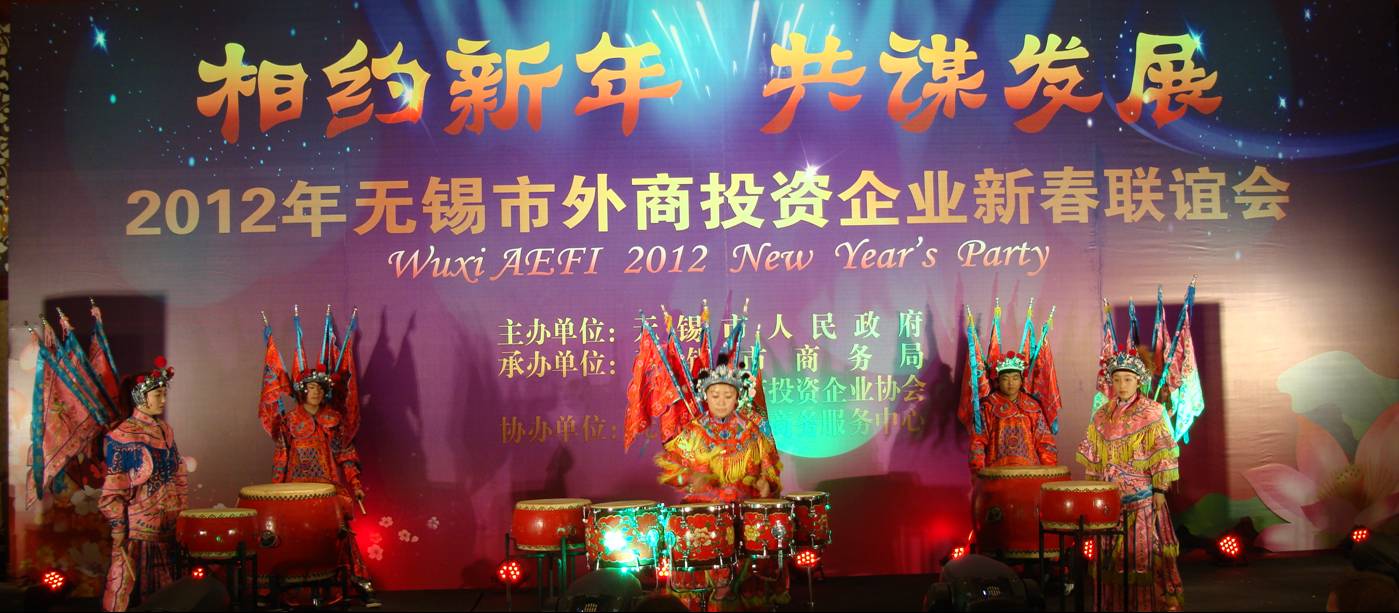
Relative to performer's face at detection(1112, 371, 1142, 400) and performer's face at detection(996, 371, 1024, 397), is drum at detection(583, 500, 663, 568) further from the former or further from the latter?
performer's face at detection(1112, 371, 1142, 400)

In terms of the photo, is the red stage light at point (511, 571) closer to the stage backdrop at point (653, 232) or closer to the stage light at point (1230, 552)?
the stage backdrop at point (653, 232)

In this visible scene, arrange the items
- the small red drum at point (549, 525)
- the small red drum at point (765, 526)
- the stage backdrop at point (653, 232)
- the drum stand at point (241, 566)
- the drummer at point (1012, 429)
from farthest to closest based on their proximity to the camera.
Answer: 1. the stage backdrop at point (653, 232)
2. the drummer at point (1012, 429)
3. the small red drum at point (549, 525)
4. the small red drum at point (765, 526)
5. the drum stand at point (241, 566)

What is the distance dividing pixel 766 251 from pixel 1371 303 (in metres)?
3.47

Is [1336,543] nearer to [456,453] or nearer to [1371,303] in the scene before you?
[1371,303]

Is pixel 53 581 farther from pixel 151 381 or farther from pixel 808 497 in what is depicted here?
pixel 808 497

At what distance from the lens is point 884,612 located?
592cm

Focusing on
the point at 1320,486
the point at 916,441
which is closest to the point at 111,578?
the point at 916,441

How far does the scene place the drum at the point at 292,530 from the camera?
5.83m

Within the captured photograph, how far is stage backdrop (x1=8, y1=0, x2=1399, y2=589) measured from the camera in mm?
6871

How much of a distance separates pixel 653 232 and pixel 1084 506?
274 cm

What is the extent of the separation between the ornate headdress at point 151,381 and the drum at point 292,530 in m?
0.64

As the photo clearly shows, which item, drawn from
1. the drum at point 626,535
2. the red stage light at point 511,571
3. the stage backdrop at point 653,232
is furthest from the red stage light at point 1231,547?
the red stage light at point 511,571

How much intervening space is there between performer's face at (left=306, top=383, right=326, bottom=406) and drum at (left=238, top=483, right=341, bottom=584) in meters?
0.56

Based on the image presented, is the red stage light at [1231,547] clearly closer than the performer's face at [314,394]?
No
